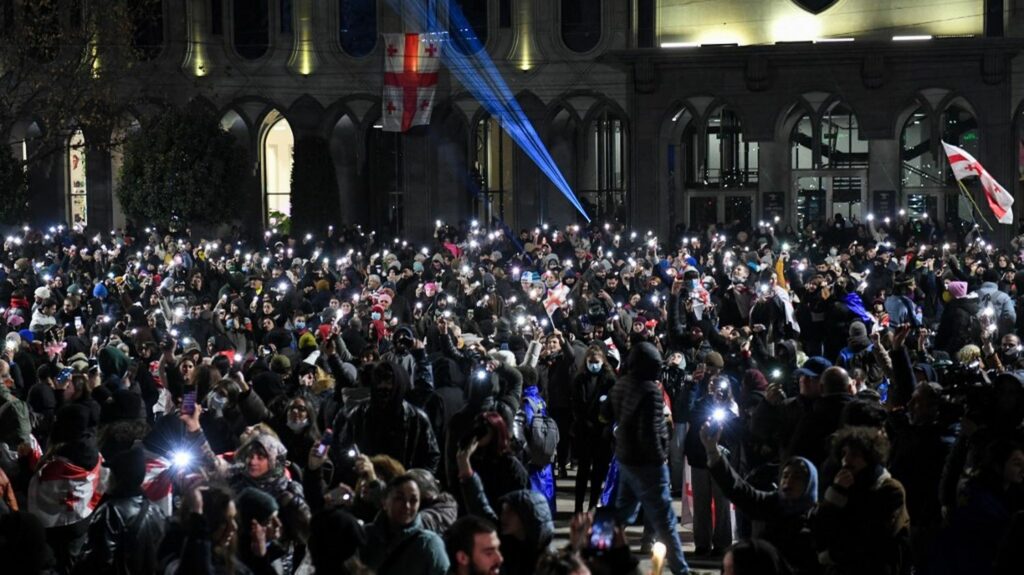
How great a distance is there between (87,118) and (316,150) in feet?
25.2

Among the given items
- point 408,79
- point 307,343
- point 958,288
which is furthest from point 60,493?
point 408,79

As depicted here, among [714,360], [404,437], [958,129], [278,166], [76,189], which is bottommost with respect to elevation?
[404,437]

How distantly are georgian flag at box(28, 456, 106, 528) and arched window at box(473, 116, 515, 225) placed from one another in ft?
99.8

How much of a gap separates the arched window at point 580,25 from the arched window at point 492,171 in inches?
120

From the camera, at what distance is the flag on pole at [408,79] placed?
3562cm

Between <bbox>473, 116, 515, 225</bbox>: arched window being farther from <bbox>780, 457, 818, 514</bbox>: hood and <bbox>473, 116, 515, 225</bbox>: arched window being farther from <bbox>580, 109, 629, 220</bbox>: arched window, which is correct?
<bbox>780, 457, 818, 514</bbox>: hood

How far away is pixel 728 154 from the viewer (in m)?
38.9

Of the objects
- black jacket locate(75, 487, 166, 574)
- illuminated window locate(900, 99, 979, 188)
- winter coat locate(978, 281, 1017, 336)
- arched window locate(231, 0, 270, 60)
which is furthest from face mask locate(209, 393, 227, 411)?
arched window locate(231, 0, 270, 60)

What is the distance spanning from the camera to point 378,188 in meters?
40.9

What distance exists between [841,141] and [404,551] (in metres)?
32.3

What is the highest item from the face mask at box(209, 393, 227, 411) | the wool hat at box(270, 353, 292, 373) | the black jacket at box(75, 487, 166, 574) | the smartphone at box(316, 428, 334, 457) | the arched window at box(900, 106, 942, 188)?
the arched window at box(900, 106, 942, 188)

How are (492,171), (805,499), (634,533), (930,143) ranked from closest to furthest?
(805,499), (634,533), (930,143), (492,171)

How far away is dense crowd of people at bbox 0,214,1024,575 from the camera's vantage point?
7453mm

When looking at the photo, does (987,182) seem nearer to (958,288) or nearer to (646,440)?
(958,288)
